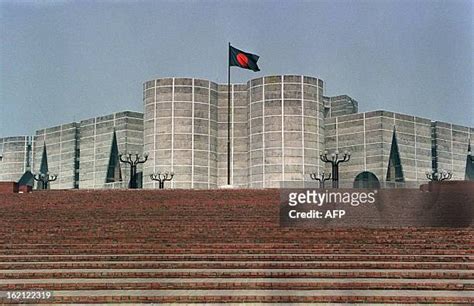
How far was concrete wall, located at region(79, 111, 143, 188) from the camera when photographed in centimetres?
6806

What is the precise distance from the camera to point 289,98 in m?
61.2

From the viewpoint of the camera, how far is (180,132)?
62.2 meters

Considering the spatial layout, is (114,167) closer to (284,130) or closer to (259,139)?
(259,139)

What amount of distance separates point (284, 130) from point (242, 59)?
2078cm

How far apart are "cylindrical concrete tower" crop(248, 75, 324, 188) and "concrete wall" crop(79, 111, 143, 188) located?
44.5ft

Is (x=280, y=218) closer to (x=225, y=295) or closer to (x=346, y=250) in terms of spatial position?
(x=346, y=250)

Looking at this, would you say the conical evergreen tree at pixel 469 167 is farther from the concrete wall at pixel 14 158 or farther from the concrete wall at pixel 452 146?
the concrete wall at pixel 14 158

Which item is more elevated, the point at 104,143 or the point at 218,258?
the point at 104,143

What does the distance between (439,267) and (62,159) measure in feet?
212

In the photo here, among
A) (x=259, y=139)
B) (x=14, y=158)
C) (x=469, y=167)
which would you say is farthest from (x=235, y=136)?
(x=14, y=158)

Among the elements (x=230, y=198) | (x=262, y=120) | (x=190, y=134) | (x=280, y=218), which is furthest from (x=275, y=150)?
(x=280, y=218)

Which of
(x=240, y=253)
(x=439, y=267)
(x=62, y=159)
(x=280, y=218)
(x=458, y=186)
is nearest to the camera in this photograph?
(x=439, y=267)

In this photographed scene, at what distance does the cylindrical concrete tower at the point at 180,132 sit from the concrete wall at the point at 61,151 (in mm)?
12905

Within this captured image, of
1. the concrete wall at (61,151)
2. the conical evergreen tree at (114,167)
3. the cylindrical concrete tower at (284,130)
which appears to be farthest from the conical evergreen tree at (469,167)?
the concrete wall at (61,151)
